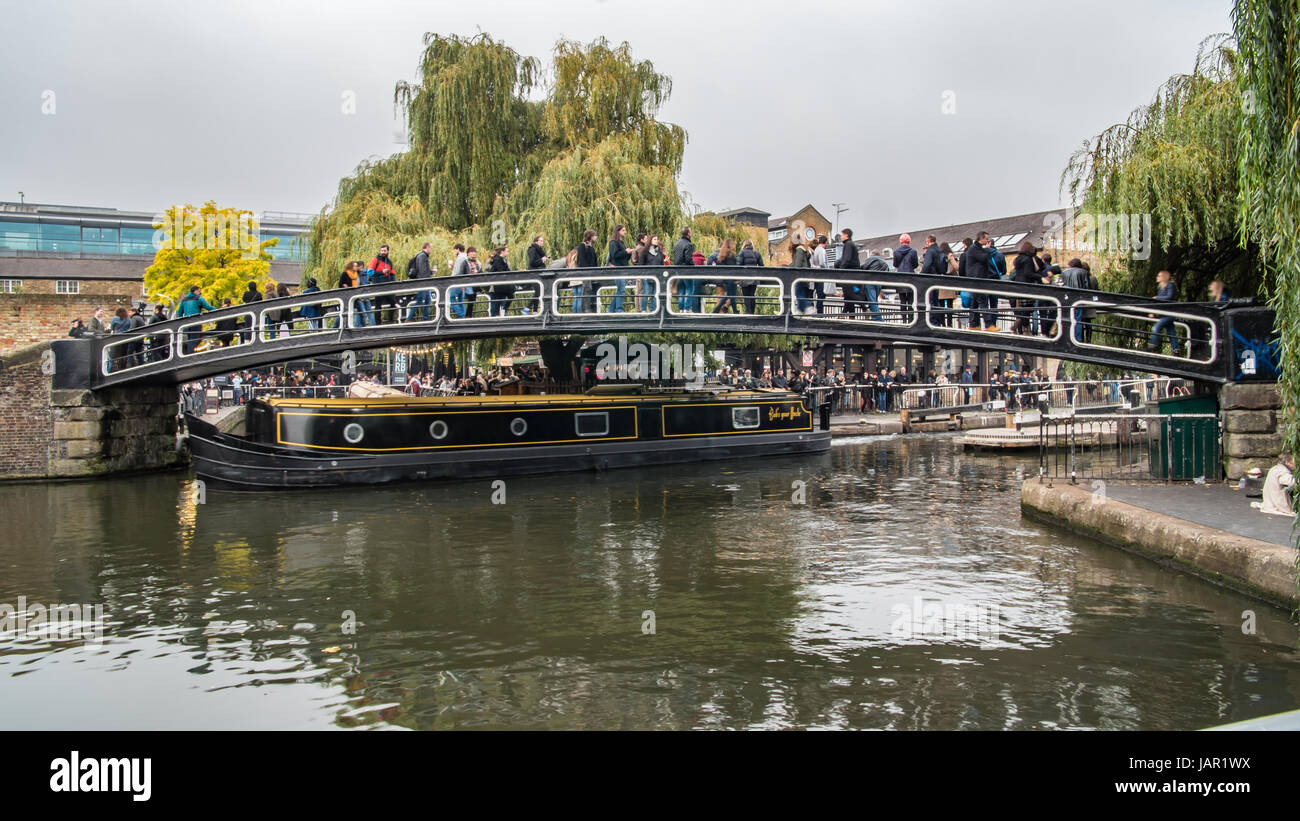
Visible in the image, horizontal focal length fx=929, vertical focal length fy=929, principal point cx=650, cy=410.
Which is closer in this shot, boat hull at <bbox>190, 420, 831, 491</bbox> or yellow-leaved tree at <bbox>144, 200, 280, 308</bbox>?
boat hull at <bbox>190, 420, 831, 491</bbox>

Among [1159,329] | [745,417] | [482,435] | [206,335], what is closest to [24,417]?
[206,335]

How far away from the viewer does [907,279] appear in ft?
44.3

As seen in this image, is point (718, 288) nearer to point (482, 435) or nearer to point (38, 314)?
point (482, 435)

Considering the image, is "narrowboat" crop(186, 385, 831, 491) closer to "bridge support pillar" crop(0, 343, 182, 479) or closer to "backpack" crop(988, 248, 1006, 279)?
"bridge support pillar" crop(0, 343, 182, 479)

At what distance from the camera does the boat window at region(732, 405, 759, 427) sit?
21.4m

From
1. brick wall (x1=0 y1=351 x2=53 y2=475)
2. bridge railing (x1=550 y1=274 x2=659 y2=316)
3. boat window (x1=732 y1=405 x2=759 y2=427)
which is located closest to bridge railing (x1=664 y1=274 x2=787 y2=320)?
bridge railing (x1=550 y1=274 x2=659 y2=316)

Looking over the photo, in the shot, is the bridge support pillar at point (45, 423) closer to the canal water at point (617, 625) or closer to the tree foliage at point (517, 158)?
the canal water at point (617, 625)

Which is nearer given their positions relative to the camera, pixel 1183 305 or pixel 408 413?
pixel 1183 305

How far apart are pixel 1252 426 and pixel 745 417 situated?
11.2 meters

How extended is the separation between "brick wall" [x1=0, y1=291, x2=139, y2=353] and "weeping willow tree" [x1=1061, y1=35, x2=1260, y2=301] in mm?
25519

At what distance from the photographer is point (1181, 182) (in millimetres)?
13289
